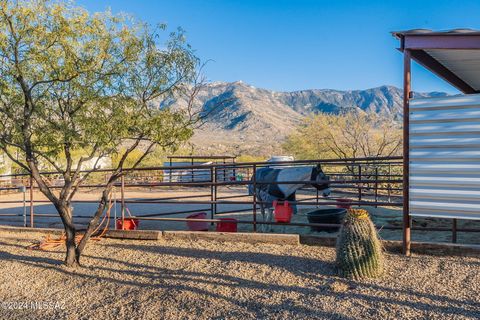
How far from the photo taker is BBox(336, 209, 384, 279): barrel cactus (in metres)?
5.07

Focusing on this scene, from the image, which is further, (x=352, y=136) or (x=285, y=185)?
(x=352, y=136)

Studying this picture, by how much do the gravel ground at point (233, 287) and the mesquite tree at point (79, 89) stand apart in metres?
0.85

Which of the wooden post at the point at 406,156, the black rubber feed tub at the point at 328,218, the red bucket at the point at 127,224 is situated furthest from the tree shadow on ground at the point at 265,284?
the black rubber feed tub at the point at 328,218

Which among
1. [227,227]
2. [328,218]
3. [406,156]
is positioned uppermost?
[406,156]

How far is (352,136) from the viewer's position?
85.3ft

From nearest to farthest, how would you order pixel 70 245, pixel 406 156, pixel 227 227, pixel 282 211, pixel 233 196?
pixel 406 156 → pixel 70 245 → pixel 282 211 → pixel 227 227 → pixel 233 196

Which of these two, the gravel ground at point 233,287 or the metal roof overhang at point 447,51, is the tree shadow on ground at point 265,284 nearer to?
the gravel ground at point 233,287

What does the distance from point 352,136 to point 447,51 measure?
20.0m

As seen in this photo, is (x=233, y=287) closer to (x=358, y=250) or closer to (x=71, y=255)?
(x=358, y=250)

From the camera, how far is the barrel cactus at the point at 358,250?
5066 mm

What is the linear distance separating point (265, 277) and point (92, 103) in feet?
11.0

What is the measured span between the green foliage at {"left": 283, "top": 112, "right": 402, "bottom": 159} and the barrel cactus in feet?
65.4

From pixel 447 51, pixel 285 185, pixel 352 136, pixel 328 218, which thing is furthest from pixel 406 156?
pixel 352 136

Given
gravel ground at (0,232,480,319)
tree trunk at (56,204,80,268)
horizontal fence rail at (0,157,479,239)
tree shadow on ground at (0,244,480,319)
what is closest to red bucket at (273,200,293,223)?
horizontal fence rail at (0,157,479,239)
